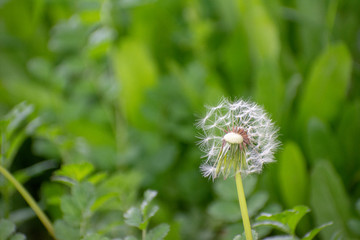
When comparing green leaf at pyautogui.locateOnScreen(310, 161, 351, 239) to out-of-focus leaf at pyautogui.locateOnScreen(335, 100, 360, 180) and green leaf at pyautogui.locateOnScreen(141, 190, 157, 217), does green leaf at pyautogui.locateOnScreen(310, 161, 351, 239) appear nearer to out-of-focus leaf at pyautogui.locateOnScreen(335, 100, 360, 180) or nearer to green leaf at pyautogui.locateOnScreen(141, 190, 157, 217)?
out-of-focus leaf at pyautogui.locateOnScreen(335, 100, 360, 180)

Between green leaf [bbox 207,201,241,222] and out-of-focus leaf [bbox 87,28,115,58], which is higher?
out-of-focus leaf [bbox 87,28,115,58]

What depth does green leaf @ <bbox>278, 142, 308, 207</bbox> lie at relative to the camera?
67 cm

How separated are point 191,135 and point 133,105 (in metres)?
0.19

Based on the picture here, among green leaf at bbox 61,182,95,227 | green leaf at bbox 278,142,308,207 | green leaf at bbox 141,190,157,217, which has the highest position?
green leaf at bbox 278,142,308,207

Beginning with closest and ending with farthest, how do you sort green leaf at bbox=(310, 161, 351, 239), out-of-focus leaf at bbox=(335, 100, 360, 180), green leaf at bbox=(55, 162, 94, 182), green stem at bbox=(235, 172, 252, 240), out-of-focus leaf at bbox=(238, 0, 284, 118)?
1. green stem at bbox=(235, 172, 252, 240)
2. green leaf at bbox=(55, 162, 94, 182)
3. green leaf at bbox=(310, 161, 351, 239)
4. out-of-focus leaf at bbox=(335, 100, 360, 180)
5. out-of-focus leaf at bbox=(238, 0, 284, 118)

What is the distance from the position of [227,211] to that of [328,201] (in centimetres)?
17

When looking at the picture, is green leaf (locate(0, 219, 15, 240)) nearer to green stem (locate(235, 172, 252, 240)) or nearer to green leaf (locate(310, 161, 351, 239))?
green stem (locate(235, 172, 252, 240))

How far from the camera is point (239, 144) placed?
0.41 metres

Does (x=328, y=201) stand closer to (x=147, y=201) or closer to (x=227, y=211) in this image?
(x=227, y=211)

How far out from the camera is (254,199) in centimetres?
60

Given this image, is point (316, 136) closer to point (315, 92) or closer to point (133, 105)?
point (315, 92)

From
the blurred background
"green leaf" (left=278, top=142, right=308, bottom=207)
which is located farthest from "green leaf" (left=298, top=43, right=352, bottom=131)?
"green leaf" (left=278, top=142, right=308, bottom=207)

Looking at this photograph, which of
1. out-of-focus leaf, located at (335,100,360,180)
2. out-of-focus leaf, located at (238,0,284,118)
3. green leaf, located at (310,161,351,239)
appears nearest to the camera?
green leaf, located at (310,161,351,239)

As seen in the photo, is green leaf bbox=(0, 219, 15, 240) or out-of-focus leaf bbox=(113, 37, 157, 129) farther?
out-of-focus leaf bbox=(113, 37, 157, 129)
